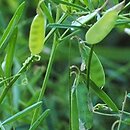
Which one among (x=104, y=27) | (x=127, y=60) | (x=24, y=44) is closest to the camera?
(x=104, y=27)

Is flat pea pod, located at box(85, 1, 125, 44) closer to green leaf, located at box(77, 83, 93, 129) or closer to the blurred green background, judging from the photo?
green leaf, located at box(77, 83, 93, 129)

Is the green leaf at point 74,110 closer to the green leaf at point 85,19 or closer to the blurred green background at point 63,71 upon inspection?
the green leaf at point 85,19

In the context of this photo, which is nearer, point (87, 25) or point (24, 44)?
point (87, 25)

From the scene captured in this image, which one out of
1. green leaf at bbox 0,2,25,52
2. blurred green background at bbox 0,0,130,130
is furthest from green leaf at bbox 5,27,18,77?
blurred green background at bbox 0,0,130,130

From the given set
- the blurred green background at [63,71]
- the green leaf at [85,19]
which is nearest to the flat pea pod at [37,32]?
the green leaf at [85,19]

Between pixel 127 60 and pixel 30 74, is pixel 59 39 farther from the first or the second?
pixel 127 60

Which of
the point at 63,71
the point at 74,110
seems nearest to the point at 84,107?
the point at 74,110

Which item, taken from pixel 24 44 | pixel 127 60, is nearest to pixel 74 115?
pixel 24 44
